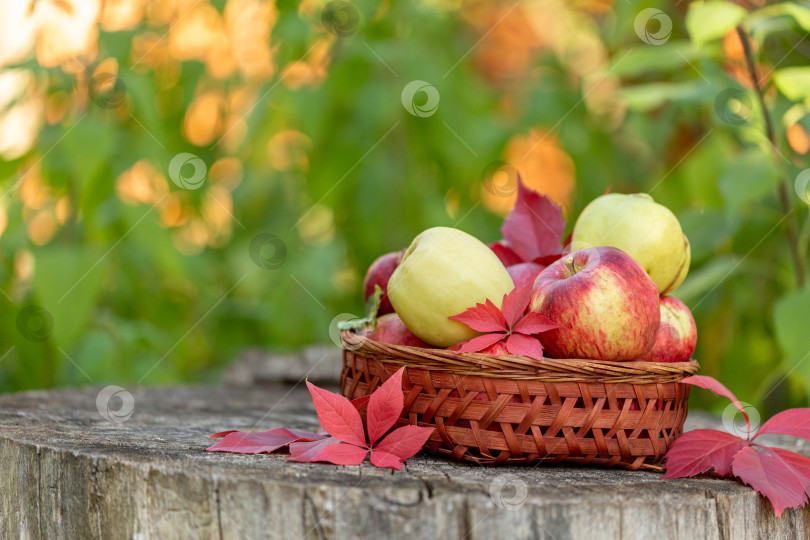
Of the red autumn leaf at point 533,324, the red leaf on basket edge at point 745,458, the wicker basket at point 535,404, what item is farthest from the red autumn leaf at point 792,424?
the red autumn leaf at point 533,324

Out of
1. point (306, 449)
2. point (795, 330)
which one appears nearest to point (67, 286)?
point (306, 449)

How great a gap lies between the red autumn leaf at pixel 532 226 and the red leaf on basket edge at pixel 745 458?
0.92 ft

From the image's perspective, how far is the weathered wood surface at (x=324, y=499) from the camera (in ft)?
2.31

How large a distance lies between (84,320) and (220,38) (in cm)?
147

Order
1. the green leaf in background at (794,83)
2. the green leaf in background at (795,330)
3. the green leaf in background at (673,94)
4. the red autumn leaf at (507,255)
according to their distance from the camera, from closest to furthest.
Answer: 1. the red autumn leaf at (507,255)
2. the green leaf in background at (795,330)
3. the green leaf in background at (794,83)
4. the green leaf in background at (673,94)

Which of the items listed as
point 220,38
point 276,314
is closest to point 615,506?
point 276,314

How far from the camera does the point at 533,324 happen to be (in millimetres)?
822

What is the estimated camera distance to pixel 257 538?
28.8 inches

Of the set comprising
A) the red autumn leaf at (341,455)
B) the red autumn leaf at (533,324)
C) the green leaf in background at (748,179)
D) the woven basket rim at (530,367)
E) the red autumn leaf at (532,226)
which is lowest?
the red autumn leaf at (341,455)

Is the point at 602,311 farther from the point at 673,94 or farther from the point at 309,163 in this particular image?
the point at 309,163

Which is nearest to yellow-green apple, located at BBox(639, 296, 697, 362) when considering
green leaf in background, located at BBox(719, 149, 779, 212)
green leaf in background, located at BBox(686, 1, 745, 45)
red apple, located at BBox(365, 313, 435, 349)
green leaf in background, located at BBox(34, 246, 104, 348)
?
red apple, located at BBox(365, 313, 435, 349)

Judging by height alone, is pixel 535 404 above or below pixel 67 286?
below

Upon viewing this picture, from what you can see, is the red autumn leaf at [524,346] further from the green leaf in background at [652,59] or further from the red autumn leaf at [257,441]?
the green leaf in background at [652,59]

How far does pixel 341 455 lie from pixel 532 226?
441mm
